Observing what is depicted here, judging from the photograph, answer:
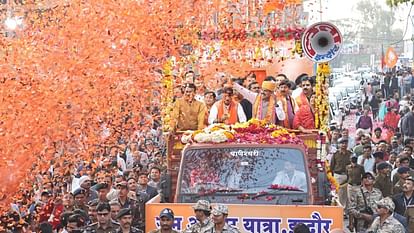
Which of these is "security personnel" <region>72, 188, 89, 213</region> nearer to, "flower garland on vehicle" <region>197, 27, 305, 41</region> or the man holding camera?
the man holding camera

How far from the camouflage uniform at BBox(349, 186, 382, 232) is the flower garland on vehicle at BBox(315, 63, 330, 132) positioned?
3.47ft

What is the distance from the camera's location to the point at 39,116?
12172 millimetres

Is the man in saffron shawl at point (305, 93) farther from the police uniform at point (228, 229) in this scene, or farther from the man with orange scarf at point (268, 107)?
the police uniform at point (228, 229)

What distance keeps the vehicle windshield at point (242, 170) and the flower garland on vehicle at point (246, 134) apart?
8.7 inches

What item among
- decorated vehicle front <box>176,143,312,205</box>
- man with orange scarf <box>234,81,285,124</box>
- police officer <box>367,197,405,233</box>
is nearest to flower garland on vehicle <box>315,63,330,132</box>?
man with orange scarf <box>234,81,285,124</box>

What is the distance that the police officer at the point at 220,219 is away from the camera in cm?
805

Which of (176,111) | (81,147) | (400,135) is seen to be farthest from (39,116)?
(400,135)

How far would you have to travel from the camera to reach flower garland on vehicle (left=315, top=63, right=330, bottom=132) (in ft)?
39.1

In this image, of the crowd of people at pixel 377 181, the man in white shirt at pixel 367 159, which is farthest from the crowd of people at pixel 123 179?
the man in white shirt at pixel 367 159

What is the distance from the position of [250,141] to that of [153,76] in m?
9.39

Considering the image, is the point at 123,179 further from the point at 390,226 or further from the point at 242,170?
the point at 390,226

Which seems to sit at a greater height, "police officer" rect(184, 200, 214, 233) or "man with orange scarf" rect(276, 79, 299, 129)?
"man with orange scarf" rect(276, 79, 299, 129)

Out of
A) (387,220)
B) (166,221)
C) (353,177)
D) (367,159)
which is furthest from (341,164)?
(166,221)

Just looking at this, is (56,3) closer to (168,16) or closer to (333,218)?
(168,16)
